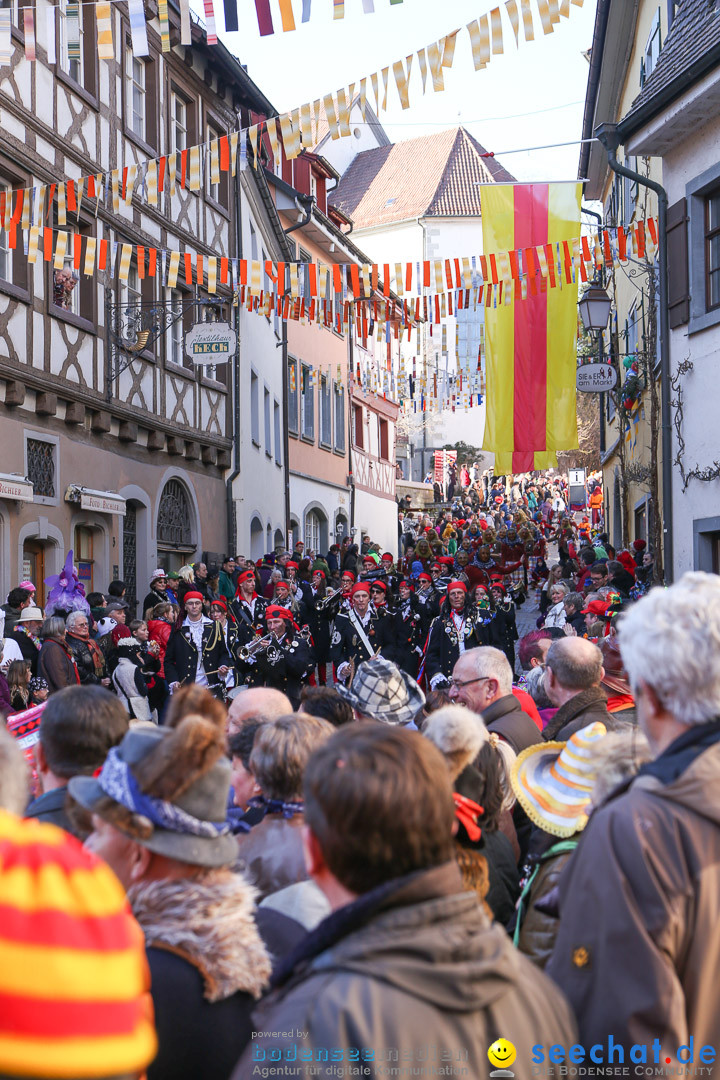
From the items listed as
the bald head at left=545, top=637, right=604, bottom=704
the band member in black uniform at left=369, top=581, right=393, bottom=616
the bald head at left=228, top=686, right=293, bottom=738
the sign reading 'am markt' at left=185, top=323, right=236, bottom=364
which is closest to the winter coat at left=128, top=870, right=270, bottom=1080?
the bald head at left=228, top=686, right=293, bottom=738

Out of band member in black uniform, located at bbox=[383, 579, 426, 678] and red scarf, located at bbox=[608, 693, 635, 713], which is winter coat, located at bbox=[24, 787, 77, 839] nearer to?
red scarf, located at bbox=[608, 693, 635, 713]

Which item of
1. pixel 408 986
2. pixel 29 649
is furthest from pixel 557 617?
pixel 408 986

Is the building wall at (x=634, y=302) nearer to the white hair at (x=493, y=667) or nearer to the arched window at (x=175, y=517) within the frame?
→ the arched window at (x=175, y=517)

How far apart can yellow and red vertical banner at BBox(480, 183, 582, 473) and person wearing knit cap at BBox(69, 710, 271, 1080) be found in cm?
1317

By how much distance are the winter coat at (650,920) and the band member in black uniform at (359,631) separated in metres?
9.72

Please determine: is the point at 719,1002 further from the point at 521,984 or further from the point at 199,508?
the point at 199,508

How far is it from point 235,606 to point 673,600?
11687 millimetres

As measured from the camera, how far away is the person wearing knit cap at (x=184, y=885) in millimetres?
2328

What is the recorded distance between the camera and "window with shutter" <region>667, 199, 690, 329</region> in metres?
13.7

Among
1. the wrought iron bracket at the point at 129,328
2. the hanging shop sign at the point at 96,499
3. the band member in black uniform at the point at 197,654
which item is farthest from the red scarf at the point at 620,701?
the wrought iron bracket at the point at 129,328

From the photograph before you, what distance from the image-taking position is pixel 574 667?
16.4 feet

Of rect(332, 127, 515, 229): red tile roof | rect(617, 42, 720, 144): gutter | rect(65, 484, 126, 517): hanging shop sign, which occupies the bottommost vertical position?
rect(65, 484, 126, 517): hanging shop sign

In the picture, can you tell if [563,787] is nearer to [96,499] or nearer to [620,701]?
[620,701]

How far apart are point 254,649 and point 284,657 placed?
281 millimetres
